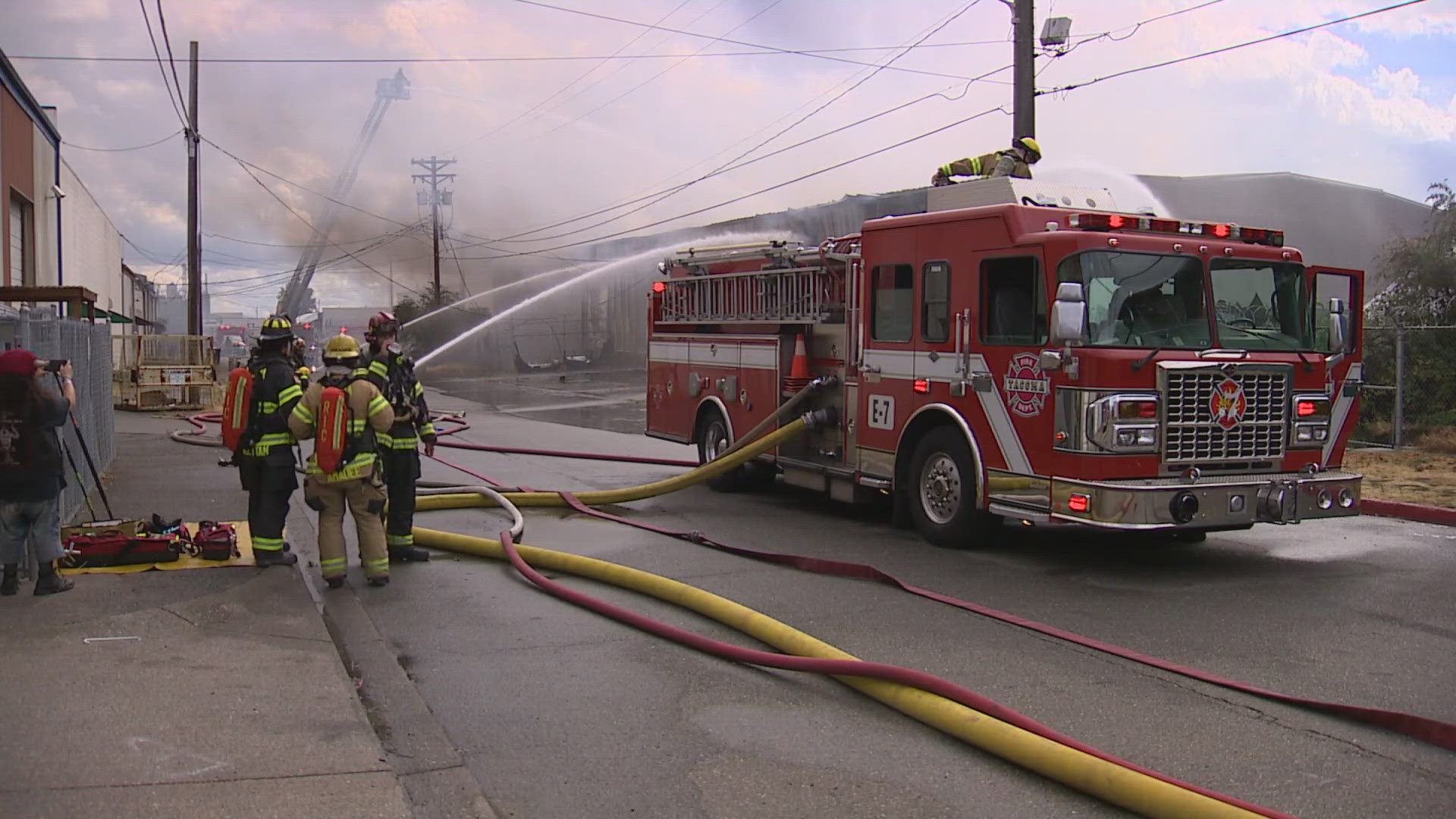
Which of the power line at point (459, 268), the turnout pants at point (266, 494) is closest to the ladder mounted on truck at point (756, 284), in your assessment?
the turnout pants at point (266, 494)

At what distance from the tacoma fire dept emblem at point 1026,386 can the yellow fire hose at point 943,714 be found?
2.74 metres

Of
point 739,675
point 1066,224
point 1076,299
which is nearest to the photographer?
point 739,675

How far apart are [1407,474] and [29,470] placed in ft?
42.5

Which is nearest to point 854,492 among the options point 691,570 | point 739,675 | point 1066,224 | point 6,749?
point 691,570

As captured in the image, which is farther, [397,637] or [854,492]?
[854,492]

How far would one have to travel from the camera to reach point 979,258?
28.2ft

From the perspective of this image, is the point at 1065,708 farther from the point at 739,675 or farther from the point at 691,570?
the point at 691,570

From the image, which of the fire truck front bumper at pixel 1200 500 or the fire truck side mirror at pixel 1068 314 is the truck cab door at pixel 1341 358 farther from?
the fire truck side mirror at pixel 1068 314

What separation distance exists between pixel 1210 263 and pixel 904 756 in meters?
5.07

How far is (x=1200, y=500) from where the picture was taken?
302 inches

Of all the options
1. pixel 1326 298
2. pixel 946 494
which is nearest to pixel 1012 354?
pixel 946 494

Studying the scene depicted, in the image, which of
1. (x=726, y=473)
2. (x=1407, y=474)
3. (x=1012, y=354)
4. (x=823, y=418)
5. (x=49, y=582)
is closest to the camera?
(x=49, y=582)

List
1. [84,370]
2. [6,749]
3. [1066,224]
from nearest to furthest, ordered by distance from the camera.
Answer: [6,749] < [1066,224] < [84,370]

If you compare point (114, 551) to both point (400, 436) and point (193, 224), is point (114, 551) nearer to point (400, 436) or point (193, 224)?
point (400, 436)
